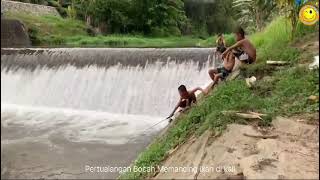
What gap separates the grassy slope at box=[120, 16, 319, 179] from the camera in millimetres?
6168

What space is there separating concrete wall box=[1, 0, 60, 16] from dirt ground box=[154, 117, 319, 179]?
20.7 m

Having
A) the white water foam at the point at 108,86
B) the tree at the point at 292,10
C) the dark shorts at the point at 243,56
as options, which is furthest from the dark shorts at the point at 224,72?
the white water foam at the point at 108,86

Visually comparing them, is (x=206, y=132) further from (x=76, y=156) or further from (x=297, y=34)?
(x=297, y=34)

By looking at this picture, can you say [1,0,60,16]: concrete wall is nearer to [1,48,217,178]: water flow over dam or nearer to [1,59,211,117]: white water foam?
[1,48,217,178]: water flow over dam

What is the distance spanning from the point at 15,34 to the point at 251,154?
752 inches

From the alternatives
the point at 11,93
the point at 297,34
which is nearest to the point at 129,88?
the point at 11,93

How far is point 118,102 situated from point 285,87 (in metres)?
6.38

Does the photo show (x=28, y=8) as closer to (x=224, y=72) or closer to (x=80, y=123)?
(x=80, y=123)

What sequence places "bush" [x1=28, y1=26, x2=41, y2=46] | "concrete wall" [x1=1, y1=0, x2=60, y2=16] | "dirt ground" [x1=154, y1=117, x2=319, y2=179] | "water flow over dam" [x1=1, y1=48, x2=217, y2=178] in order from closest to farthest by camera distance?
"dirt ground" [x1=154, y1=117, x2=319, y2=179], "water flow over dam" [x1=1, y1=48, x2=217, y2=178], "bush" [x1=28, y1=26, x2=41, y2=46], "concrete wall" [x1=1, y1=0, x2=60, y2=16]

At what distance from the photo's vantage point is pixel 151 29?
100ft

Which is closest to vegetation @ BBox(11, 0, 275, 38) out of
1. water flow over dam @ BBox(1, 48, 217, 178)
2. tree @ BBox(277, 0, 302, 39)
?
water flow over dam @ BBox(1, 48, 217, 178)

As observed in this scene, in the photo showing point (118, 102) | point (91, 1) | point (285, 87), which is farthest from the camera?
point (91, 1)

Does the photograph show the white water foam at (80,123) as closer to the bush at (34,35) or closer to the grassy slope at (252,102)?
the grassy slope at (252,102)

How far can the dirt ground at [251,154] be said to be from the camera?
4.86m
